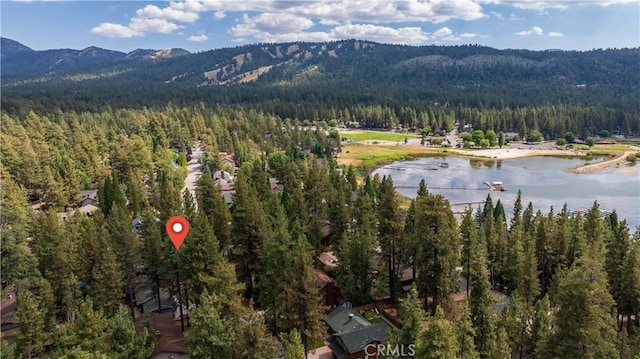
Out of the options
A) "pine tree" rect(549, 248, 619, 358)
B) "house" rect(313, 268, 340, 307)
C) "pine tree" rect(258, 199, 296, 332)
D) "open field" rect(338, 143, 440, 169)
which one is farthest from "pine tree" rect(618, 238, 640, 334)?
"open field" rect(338, 143, 440, 169)

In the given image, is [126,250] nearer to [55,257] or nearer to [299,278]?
[55,257]

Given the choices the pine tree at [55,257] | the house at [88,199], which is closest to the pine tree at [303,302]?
the pine tree at [55,257]

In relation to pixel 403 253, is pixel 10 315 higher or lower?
lower

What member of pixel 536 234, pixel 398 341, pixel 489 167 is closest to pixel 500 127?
pixel 489 167

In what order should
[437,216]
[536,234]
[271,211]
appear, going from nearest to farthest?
[437,216] < [536,234] < [271,211]

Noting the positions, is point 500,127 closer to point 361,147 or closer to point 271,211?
point 361,147

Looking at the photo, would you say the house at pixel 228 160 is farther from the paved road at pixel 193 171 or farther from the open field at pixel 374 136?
the open field at pixel 374 136
